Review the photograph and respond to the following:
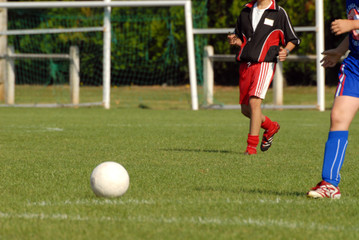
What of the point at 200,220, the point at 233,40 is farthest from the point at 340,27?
the point at 233,40

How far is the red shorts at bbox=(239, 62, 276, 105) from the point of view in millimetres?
8078

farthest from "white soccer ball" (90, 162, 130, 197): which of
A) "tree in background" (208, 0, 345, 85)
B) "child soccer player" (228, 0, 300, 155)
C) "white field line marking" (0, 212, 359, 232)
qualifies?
"tree in background" (208, 0, 345, 85)

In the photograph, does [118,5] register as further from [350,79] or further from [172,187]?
[350,79]

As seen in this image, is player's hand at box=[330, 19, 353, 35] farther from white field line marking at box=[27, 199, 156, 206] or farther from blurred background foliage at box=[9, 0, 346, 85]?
blurred background foliage at box=[9, 0, 346, 85]

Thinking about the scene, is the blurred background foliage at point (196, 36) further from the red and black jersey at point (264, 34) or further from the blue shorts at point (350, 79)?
the blue shorts at point (350, 79)

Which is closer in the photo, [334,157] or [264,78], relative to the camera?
[334,157]

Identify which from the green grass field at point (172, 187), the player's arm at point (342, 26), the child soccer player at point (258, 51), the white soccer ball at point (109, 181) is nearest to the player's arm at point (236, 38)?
the child soccer player at point (258, 51)

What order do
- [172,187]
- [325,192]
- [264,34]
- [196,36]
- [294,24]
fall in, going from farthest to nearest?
[294,24] → [196,36] → [264,34] → [172,187] → [325,192]

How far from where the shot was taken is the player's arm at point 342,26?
462 cm

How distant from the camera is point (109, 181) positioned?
4.82m

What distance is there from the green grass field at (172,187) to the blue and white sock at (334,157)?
18 centimetres

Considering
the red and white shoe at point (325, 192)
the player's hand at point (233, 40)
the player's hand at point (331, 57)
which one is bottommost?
the red and white shoe at point (325, 192)

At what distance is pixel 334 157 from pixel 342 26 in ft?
3.14

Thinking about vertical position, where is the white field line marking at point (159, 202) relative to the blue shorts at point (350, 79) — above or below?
below
